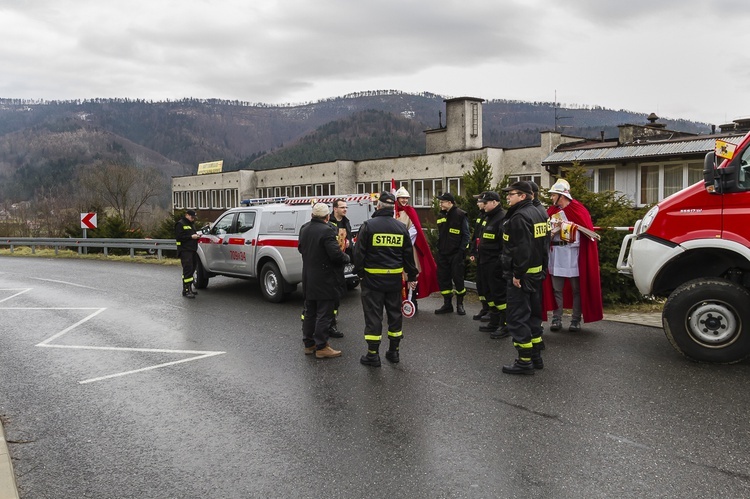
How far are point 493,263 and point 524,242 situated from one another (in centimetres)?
219

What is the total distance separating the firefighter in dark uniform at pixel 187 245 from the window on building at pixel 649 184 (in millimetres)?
20737

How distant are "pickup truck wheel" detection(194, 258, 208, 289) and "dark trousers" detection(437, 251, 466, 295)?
617 cm

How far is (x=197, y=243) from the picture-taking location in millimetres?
14047

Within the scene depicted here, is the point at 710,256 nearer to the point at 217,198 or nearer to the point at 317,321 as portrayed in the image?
the point at 317,321

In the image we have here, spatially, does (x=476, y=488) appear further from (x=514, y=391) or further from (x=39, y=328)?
(x=39, y=328)

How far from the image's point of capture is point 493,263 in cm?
887

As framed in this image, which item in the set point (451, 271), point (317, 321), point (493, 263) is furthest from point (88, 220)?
point (493, 263)

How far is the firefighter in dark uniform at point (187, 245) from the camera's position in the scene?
43.3ft

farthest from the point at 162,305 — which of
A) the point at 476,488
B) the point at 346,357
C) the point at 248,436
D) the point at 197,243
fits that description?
the point at 476,488

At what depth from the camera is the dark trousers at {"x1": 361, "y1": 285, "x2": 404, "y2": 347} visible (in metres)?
7.21

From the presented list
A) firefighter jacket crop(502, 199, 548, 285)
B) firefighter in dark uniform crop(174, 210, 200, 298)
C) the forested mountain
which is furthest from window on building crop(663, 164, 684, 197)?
the forested mountain

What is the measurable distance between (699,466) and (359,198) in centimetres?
951

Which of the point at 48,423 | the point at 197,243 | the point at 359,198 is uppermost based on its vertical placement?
the point at 359,198

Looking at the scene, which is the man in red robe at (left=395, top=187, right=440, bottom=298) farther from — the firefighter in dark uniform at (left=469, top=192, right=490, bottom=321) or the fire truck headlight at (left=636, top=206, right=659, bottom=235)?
the fire truck headlight at (left=636, top=206, right=659, bottom=235)
